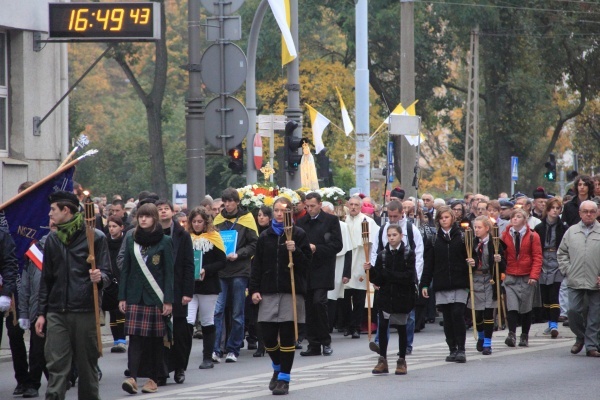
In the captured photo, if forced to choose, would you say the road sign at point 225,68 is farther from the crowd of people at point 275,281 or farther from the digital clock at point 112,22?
the crowd of people at point 275,281

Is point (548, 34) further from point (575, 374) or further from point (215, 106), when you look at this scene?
point (575, 374)

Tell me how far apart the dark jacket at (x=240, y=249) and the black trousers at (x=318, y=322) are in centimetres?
88

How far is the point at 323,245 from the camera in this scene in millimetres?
17406

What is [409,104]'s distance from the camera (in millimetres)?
30953

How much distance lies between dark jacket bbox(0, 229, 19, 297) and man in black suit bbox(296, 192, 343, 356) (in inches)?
200

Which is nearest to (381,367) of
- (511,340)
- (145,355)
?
(145,355)

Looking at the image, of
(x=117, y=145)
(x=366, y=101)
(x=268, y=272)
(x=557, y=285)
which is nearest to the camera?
(x=268, y=272)

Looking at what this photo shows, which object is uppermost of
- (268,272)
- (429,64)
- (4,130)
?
(429,64)

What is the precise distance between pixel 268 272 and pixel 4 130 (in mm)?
9360

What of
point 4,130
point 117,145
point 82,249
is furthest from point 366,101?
point 117,145

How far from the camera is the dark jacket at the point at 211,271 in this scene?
15.4 m

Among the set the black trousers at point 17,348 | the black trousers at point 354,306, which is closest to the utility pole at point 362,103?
the black trousers at point 354,306

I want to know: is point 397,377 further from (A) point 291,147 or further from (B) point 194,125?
(A) point 291,147

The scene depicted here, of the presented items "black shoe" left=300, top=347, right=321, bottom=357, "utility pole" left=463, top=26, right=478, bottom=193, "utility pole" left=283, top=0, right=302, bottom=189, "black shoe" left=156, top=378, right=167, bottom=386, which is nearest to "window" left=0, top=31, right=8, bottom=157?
"utility pole" left=283, top=0, right=302, bottom=189
